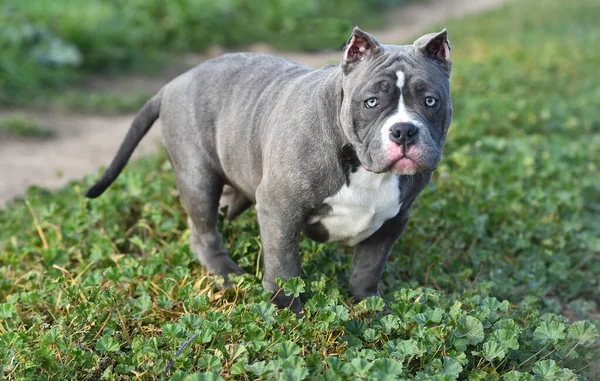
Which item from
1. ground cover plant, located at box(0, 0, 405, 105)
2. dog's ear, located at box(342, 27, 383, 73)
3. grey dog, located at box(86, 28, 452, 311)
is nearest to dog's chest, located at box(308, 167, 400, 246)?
grey dog, located at box(86, 28, 452, 311)

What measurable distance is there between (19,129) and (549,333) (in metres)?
6.35

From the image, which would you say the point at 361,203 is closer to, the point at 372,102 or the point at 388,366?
the point at 372,102

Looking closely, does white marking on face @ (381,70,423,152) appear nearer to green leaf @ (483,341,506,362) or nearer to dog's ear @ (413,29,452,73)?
dog's ear @ (413,29,452,73)

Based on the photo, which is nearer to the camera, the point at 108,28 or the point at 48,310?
the point at 48,310

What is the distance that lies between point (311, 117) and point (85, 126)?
570cm

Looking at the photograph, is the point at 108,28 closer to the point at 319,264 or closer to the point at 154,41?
the point at 154,41

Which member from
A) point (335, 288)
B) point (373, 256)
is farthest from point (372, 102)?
point (335, 288)

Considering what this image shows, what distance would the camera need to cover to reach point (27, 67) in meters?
9.71

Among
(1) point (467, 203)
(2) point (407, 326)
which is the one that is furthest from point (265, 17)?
(2) point (407, 326)

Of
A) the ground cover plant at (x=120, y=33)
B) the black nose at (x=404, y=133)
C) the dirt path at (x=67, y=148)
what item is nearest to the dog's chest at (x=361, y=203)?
the black nose at (x=404, y=133)

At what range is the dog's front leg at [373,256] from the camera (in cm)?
421

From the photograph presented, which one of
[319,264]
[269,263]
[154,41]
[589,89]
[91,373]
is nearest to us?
[91,373]

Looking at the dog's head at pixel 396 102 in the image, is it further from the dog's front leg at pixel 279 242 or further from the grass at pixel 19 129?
the grass at pixel 19 129

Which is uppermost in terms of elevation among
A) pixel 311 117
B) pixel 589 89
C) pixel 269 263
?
pixel 311 117
